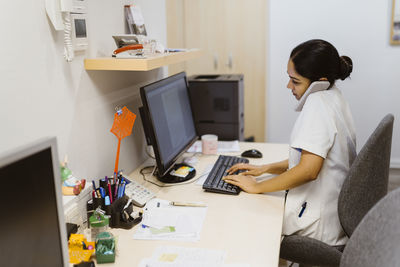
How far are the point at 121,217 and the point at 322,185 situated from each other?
2.53ft

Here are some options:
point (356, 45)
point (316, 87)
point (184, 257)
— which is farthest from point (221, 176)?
point (356, 45)

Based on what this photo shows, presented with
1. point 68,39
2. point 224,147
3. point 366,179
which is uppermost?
point 68,39

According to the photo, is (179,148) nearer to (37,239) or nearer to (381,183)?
(381,183)

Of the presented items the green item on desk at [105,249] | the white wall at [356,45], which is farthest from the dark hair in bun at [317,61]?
the white wall at [356,45]

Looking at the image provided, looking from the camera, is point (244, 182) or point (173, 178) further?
point (173, 178)

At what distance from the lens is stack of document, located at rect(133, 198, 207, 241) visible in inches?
52.2

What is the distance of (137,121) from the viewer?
6.66 ft

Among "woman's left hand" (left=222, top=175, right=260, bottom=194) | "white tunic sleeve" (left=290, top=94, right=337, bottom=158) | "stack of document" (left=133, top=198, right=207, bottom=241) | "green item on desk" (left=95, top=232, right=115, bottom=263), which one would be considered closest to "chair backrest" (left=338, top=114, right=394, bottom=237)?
"white tunic sleeve" (left=290, top=94, right=337, bottom=158)

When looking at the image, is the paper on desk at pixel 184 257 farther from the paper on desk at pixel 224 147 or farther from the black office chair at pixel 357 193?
the paper on desk at pixel 224 147

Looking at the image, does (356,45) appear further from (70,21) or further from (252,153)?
(70,21)

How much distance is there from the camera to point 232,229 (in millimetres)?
1376

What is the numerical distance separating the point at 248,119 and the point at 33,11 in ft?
9.65

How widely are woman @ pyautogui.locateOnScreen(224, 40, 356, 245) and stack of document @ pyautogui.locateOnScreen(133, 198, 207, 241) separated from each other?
0.31 m

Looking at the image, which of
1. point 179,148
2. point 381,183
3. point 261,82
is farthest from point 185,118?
point 261,82
